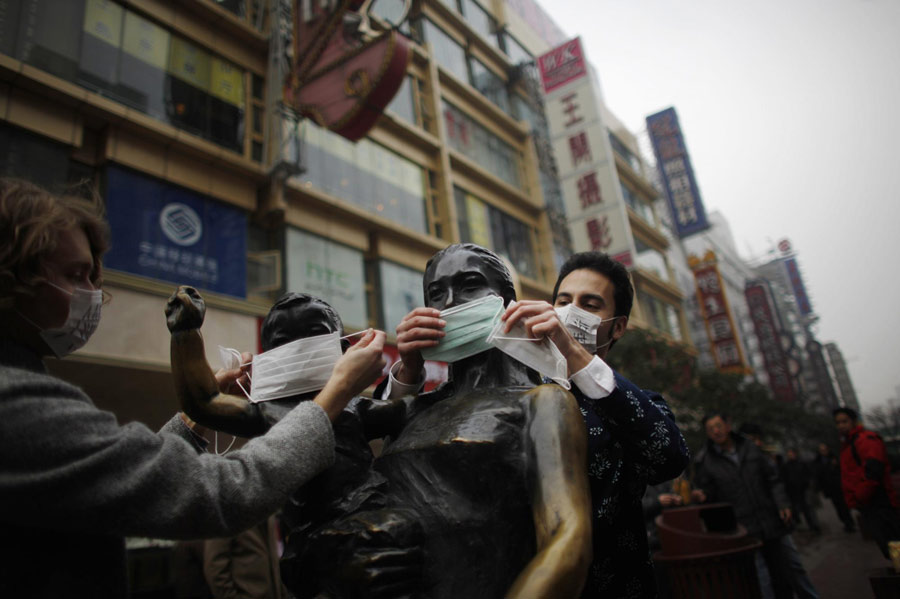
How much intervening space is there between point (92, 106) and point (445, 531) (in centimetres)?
984

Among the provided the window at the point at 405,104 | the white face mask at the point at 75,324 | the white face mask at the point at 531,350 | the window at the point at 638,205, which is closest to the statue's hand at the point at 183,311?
the white face mask at the point at 75,324

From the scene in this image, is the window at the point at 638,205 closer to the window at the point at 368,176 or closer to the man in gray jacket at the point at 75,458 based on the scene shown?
the window at the point at 368,176

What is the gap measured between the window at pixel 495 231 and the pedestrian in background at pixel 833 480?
9389 mm

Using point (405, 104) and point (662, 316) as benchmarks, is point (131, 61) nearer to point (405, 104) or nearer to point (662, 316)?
point (405, 104)

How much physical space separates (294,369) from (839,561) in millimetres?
9075

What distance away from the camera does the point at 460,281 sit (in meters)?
1.67

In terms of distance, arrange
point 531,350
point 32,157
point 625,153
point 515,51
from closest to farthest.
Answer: point 531,350, point 32,157, point 515,51, point 625,153

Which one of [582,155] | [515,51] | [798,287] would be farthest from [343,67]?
[798,287]

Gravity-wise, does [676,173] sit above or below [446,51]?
below

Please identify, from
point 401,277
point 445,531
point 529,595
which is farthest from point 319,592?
point 401,277

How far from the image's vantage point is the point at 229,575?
4.20 m

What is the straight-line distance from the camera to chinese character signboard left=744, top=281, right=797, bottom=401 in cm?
2975

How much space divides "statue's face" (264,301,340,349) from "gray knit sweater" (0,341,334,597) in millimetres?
463

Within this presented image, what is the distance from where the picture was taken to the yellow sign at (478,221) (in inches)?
675
